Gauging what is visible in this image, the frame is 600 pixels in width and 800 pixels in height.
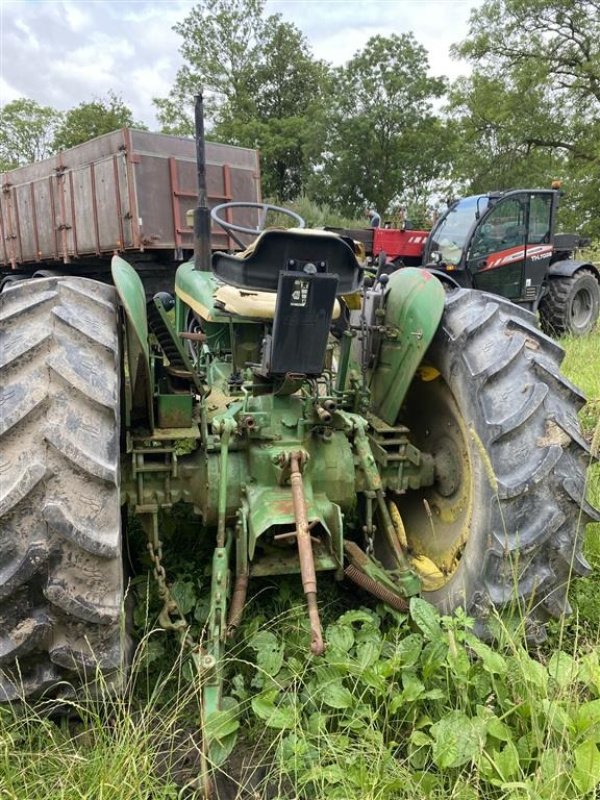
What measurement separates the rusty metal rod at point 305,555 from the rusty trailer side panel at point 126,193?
765 centimetres

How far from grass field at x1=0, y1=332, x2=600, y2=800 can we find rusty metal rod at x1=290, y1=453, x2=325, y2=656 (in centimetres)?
19

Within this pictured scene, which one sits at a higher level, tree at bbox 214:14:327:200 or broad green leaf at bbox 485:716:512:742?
tree at bbox 214:14:327:200

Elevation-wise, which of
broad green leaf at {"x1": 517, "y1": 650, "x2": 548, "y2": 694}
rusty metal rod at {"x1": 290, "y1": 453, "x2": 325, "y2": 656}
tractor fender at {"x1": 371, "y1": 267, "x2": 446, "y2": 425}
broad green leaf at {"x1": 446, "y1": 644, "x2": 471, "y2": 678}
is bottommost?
broad green leaf at {"x1": 446, "y1": 644, "x2": 471, "y2": 678}

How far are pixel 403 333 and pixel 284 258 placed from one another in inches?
28.4

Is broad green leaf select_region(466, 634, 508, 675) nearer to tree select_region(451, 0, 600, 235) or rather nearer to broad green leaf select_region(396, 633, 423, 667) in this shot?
broad green leaf select_region(396, 633, 423, 667)

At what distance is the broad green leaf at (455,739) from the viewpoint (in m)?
1.72

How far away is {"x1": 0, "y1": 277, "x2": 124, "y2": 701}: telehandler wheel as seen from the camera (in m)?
1.71

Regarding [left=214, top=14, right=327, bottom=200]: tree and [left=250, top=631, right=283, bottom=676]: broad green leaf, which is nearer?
[left=250, top=631, right=283, bottom=676]: broad green leaf

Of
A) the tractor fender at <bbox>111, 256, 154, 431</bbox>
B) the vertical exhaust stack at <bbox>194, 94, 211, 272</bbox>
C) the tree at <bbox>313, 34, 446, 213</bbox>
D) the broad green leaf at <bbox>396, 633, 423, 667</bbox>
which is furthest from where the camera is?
the tree at <bbox>313, 34, 446, 213</bbox>

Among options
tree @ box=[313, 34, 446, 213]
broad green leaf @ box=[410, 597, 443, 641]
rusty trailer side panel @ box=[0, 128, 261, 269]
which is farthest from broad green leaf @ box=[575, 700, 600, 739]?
tree @ box=[313, 34, 446, 213]

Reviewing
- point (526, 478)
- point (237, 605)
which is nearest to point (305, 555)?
point (237, 605)

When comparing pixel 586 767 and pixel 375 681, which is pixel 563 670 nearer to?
pixel 586 767

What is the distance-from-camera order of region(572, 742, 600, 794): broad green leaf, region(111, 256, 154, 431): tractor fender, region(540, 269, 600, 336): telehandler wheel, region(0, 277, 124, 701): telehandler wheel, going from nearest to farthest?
region(572, 742, 600, 794): broad green leaf, region(0, 277, 124, 701): telehandler wheel, region(111, 256, 154, 431): tractor fender, region(540, 269, 600, 336): telehandler wheel

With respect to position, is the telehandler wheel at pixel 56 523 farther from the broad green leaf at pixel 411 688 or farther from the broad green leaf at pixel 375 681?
the broad green leaf at pixel 411 688
